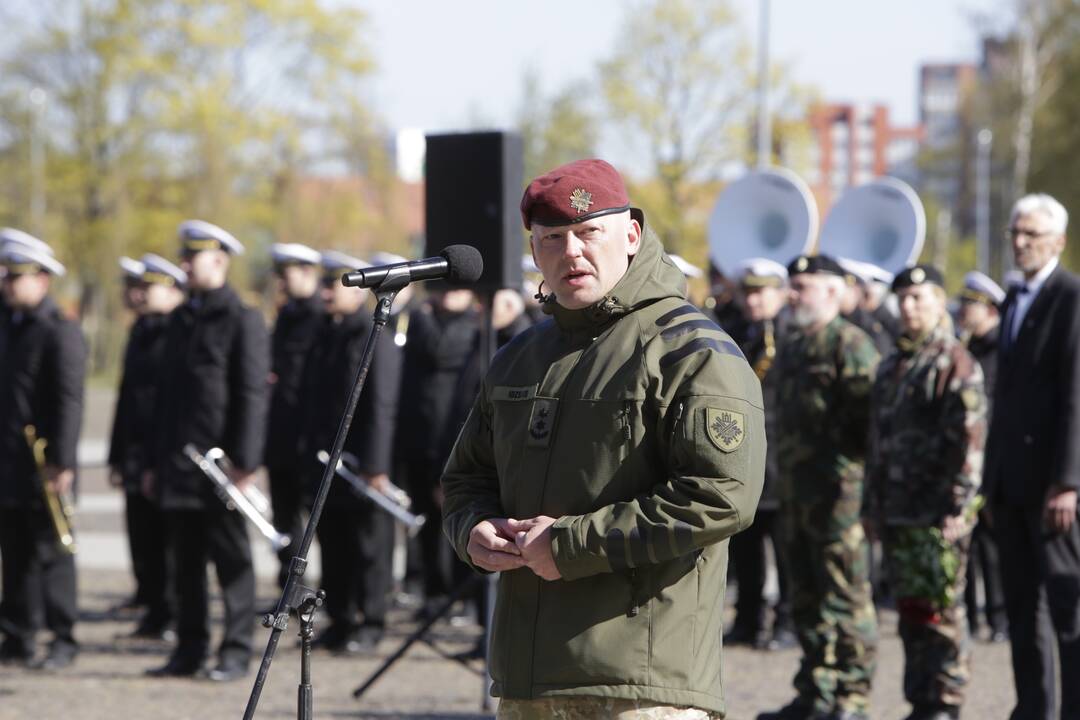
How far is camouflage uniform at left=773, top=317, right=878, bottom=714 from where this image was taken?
6.96 m

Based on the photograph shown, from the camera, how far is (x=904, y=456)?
6750mm

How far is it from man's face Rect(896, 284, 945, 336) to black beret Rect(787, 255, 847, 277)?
0.53 m

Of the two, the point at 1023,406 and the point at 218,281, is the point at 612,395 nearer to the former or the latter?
the point at 1023,406

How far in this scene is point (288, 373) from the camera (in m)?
10.3

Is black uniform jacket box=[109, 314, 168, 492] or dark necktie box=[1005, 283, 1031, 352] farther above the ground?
dark necktie box=[1005, 283, 1031, 352]

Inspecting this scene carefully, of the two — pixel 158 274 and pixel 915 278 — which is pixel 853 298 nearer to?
pixel 915 278

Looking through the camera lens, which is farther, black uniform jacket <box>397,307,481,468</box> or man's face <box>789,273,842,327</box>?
black uniform jacket <box>397,307,481,468</box>

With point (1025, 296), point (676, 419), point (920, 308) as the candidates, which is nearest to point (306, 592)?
point (676, 419)

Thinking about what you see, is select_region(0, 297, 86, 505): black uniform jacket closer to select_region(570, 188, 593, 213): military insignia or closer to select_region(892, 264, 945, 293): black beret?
select_region(892, 264, 945, 293): black beret

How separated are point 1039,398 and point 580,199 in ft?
10.8

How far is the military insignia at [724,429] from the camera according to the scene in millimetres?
3506

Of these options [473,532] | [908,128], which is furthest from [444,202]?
[908,128]

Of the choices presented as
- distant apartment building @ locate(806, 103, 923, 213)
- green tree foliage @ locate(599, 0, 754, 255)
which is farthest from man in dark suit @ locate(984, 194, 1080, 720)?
distant apartment building @ locate(806, 103, 923, 213)

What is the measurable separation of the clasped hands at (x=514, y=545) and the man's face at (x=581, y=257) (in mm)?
524
